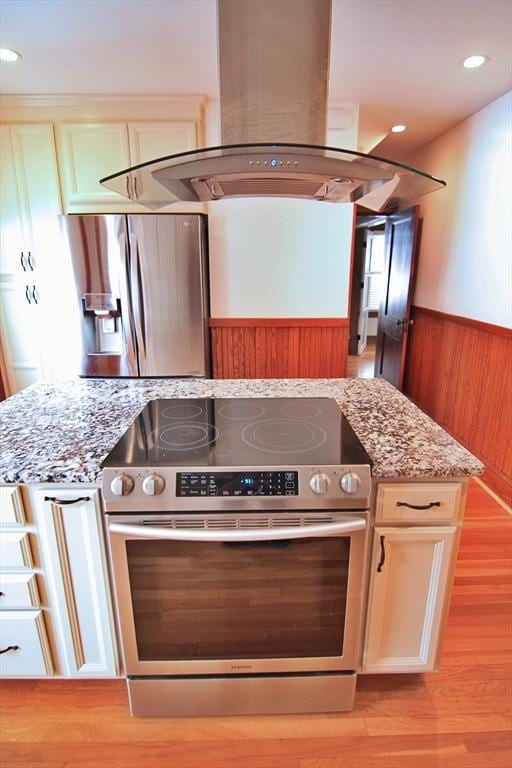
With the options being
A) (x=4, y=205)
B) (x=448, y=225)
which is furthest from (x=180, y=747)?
(x=448, y=225)

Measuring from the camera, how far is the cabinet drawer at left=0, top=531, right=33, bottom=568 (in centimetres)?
129

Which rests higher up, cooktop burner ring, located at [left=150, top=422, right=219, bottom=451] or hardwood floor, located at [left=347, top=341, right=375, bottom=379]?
cooktop burner ring, located at [left=150, top=422, right=219, bottom=451]

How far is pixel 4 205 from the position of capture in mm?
2934

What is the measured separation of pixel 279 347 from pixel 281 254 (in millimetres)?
690

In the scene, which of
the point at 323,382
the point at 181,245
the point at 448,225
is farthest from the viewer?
the point at 448,225

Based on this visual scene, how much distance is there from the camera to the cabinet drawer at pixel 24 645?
1367 mm

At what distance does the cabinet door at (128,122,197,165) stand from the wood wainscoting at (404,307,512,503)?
7.87 ft

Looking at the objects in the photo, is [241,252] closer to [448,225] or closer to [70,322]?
[70,322]

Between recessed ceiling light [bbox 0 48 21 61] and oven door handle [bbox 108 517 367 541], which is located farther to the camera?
recessed ceiling light [bbox 0 48 21 61]

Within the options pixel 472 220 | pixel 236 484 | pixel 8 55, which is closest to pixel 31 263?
pixel 8 55

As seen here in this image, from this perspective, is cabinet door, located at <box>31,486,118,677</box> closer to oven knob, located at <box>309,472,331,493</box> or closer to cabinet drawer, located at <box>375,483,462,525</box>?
oven knob, located at <box>309,472,331,493</box>

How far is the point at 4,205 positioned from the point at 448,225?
3402mm

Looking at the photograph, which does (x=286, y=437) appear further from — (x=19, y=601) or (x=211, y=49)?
(x=211, y=49)

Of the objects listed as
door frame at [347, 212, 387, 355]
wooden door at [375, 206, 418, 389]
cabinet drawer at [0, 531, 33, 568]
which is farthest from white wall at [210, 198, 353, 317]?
door frame at [347, 212, 387, 355]
